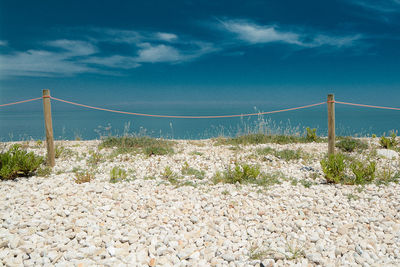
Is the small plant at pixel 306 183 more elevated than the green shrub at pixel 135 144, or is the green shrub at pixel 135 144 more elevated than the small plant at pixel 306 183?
the green shrub at pixel 135 144

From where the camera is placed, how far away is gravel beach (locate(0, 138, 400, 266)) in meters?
3.27

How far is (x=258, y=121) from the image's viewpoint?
11.0 m

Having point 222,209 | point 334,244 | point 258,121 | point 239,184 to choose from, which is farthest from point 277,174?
point 258,121

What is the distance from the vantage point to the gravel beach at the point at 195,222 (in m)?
3.27

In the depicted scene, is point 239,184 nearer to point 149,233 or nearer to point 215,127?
point 149,233

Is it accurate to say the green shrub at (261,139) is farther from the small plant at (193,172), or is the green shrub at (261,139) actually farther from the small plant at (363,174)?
the small plant at (363,174)

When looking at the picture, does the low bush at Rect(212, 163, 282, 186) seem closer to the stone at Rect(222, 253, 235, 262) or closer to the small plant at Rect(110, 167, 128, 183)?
the small plant at Rect(110, 167, 128, 183)

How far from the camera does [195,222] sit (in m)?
4.03

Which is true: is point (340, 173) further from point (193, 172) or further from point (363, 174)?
point (193, 172)

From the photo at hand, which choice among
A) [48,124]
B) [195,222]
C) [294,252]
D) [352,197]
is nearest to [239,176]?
[195,222]

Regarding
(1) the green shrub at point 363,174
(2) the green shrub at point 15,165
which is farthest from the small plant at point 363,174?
(2) the green shrub at point 15,165

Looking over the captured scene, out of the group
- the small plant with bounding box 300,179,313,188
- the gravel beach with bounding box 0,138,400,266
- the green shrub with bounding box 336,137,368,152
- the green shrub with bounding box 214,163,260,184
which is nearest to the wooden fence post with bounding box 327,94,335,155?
the gravel beach with bounding box 0,138,400,266

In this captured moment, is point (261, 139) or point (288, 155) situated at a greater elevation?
point (261, 139)

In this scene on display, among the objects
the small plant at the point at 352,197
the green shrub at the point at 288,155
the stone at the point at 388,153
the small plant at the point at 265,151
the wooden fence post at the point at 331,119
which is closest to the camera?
the small plant at the point at 352,197
